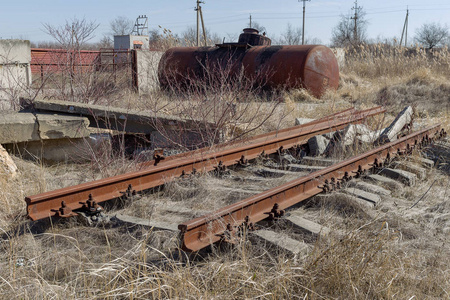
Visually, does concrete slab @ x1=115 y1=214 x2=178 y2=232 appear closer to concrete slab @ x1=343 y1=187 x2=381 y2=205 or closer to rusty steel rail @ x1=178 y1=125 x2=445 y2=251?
rusty steel rail @ x1=178 y1=125 x2=445 y2=251

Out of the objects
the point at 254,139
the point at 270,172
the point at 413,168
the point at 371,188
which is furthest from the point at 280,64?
the point at 371,188

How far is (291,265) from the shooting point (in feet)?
10.9

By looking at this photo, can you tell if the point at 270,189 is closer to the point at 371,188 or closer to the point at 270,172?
the point at 371,188

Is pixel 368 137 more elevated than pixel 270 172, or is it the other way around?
pixel 368 137

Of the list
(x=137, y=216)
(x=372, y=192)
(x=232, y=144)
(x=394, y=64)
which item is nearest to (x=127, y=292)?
(x=137, y=216)

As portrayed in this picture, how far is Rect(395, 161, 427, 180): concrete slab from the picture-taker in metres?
6.19

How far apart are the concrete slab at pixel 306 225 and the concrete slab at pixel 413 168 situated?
2660mm

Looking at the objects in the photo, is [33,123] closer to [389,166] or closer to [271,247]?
[271,247]

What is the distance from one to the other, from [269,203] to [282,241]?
762 mm

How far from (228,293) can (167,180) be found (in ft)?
8.26

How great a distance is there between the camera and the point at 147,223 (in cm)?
413

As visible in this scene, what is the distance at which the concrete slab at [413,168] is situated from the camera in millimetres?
6191

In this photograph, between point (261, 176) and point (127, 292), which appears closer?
point (127, 292)

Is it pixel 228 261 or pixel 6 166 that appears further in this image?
pixel 6 166
